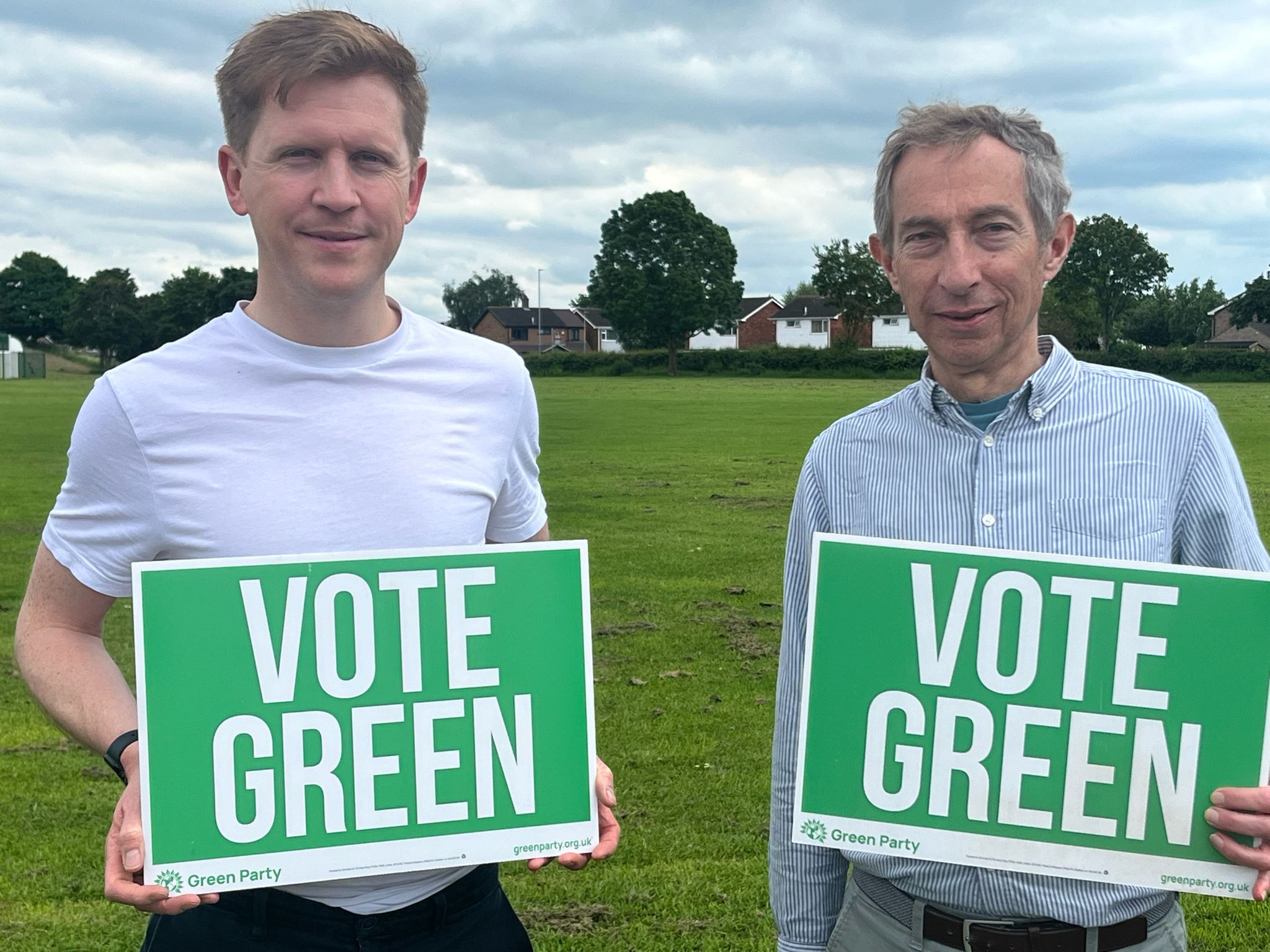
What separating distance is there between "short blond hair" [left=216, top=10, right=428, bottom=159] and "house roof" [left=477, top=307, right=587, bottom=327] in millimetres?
128164

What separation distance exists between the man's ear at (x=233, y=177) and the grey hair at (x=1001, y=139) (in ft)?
4.83

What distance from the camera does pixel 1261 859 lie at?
2.52 meters

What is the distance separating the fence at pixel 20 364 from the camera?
268 ft

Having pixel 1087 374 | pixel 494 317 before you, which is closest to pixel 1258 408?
pixel 1087 374

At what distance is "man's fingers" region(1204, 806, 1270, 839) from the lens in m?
2.52

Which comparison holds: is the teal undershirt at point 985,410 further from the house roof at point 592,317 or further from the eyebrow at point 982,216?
the house roof at point 592,317

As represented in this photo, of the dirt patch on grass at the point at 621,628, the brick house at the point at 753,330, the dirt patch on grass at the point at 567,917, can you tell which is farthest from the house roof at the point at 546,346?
the dirt patch on grass at the point at 567,917

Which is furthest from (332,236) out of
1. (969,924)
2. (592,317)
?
(592,317)

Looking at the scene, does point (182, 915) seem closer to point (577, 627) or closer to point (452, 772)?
point (452, 772)

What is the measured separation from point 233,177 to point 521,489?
96cm

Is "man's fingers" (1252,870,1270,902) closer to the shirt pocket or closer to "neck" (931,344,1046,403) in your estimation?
the shirt pocket

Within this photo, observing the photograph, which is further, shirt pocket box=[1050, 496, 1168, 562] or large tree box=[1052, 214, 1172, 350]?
large tree box=[1052, 214, 1172, 350]

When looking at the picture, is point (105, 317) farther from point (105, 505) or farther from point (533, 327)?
point (105, 505)

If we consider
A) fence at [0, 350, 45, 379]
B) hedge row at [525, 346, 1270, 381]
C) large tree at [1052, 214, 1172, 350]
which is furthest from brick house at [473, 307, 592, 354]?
large tree at [1052, 214, 1172, 350]
